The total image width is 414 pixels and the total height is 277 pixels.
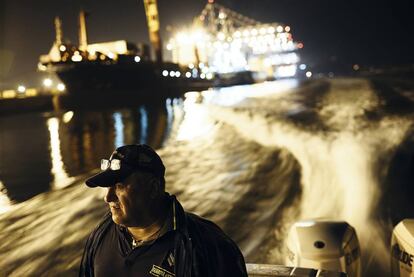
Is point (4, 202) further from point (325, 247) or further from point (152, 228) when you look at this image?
point (152, 228)

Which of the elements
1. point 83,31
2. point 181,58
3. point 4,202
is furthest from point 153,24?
point 4,202

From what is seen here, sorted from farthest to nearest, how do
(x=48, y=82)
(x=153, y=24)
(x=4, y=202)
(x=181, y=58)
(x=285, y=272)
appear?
(x=181, y=58) → (x=153, y=24) → (x=48, y=82) → (x=4, y=202) → (x=285, y=272)

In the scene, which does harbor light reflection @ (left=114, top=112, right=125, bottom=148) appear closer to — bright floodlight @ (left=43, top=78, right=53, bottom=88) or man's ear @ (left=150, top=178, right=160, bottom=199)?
man's ear @ (left=150, top=178, right=160, bottom=199)

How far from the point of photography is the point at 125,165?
6.66 feet

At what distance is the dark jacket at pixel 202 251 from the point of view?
1.86m

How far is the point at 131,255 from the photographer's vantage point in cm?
203

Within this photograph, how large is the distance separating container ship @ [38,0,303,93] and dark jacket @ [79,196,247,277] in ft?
136

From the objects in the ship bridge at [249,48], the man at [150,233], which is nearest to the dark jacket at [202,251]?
the man at [150,233]

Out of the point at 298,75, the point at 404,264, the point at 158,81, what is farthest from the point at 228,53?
the point at 404,264

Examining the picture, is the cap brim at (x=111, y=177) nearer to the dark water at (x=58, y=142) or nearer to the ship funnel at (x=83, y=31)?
the dark water at (x=58, y=142)

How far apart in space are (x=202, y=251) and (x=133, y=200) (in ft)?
1.52

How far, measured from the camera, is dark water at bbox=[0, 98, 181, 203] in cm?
1094

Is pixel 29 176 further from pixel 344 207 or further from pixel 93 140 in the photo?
pixel 344 207

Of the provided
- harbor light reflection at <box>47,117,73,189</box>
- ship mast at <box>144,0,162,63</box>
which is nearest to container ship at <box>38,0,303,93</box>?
ship mast at <box>144,0,162,63</box>
